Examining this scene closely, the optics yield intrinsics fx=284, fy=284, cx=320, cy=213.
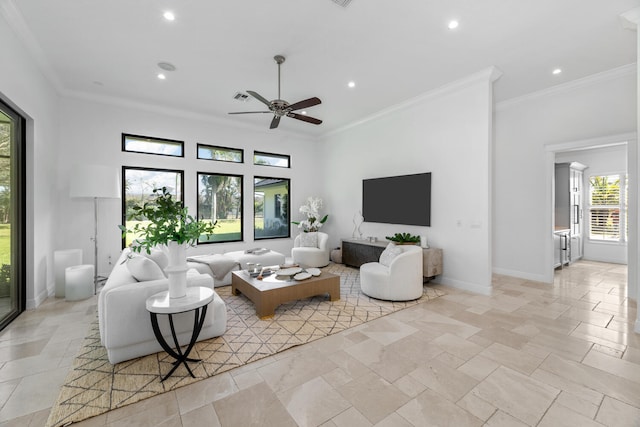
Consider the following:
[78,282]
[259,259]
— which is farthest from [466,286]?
[78,282]

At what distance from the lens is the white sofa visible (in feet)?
7.66

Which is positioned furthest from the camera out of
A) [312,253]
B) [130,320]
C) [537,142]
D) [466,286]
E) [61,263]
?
[312,253]

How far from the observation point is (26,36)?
3.28 metres

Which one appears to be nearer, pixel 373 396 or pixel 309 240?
pixel 373 396

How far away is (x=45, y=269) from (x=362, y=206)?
561cm

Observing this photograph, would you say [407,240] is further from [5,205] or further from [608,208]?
[5,205]

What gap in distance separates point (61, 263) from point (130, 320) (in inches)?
114

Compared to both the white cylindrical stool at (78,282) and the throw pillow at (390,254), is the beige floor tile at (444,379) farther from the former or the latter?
the white cylindrical stool at (78,282)

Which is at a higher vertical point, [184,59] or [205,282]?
[184,59]

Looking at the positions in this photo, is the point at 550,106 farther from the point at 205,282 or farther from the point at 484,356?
the point at 205,282

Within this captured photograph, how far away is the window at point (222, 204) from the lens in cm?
627

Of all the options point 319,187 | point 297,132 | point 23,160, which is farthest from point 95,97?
point 319,187

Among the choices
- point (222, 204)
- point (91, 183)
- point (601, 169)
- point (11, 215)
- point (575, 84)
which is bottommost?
point (11, 215)

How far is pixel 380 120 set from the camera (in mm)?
6055
